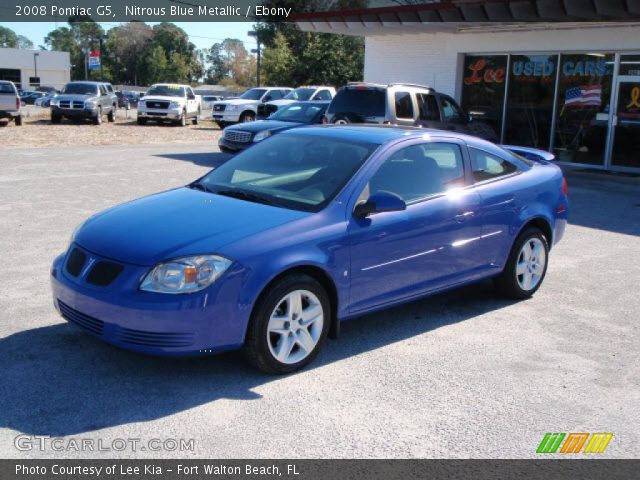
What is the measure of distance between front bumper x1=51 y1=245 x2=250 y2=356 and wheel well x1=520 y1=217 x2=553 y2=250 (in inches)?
130

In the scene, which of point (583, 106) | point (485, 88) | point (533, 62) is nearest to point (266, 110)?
point (485, 88)

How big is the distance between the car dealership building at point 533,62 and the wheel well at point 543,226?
960 cm

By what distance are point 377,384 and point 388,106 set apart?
1070cm

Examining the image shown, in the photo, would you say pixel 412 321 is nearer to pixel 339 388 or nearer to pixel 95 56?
pixel 339 388

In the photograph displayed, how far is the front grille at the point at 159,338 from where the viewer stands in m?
4.23

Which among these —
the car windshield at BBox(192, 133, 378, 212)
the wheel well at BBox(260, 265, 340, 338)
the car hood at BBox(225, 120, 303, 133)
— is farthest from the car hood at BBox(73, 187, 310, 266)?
the car hood at BBox(225, 120, 303, 133)

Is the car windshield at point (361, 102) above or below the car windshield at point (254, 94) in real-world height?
below

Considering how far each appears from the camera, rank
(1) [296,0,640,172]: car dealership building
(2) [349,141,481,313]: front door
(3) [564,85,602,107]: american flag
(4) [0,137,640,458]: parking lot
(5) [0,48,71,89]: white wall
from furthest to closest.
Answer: (5) [0,48,71,89]: white wall
(3) [564,85,602,107]: american flag
(1) [296,0,640,172]: car dealership building
(2) [349,141,481,313]: front door
(4) [0,137,640,458]: parking lot

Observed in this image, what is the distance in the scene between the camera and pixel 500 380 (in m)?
4.78

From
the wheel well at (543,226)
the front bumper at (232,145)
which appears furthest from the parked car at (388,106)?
the wheel well at (543,226)

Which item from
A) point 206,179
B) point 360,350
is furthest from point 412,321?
point 206,179

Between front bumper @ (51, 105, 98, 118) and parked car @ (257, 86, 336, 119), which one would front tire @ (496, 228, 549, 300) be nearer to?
parked car @ (257, 86, 336, 119)

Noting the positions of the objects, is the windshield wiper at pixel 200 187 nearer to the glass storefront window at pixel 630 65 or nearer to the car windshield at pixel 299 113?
the car windshield at pixel 299 113

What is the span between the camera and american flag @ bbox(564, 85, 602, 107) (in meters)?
17.3
